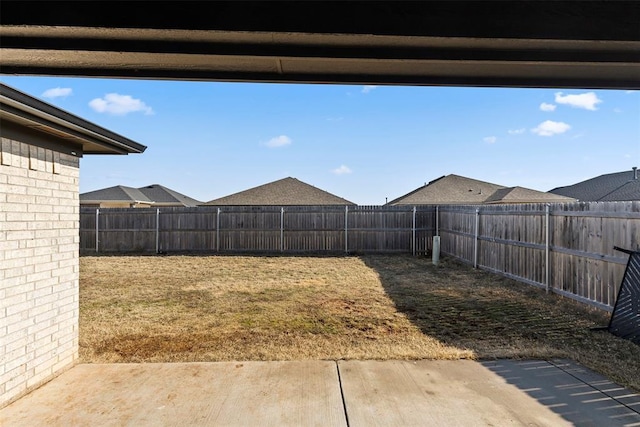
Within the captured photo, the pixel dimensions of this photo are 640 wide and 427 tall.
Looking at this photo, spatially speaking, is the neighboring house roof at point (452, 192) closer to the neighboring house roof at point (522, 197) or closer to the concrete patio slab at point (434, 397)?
the neighboring house roof at point (522, 197)

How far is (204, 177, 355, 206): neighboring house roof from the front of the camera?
2016cm

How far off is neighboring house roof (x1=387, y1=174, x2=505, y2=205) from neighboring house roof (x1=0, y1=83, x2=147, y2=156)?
18.0 metres

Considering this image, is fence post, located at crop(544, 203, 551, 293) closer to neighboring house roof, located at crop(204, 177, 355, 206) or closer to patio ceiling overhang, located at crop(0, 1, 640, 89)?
patio ceiling overhang, located at crop(0, 1, 640, 89)

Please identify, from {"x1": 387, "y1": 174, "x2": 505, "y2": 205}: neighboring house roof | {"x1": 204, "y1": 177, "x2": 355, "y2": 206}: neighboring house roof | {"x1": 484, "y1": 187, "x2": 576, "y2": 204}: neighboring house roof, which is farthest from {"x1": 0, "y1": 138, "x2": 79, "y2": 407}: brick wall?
{"x1": 484, "y1": 187, "x2": 576, "y2": 204}: neighboring house roof

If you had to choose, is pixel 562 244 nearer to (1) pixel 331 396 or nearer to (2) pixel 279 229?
(1) pixel 331 396

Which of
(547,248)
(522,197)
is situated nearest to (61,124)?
(547,248)

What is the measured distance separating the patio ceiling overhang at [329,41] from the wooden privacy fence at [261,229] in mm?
12568

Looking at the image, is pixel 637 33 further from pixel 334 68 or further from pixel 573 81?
pixel 334 68

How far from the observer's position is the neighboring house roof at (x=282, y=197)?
66.1 feet

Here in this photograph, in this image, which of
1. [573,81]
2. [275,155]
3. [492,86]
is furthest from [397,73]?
[275,155]

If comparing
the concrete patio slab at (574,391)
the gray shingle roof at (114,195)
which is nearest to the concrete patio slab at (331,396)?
the concrete patio slab at (574,391)

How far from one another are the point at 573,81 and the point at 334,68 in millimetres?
1290

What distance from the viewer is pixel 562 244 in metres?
6.64

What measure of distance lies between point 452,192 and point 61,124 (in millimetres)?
21608
